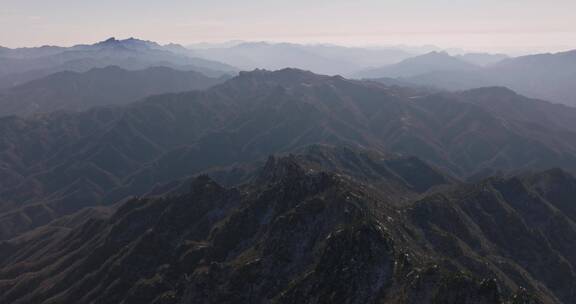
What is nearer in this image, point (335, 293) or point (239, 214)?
point (335, 293)

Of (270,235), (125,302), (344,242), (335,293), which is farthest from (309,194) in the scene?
(125,302)

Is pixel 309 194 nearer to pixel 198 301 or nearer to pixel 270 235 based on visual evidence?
pixel 270 235

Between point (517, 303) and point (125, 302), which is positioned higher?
point (517, 303)

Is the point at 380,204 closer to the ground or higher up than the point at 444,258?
higher up

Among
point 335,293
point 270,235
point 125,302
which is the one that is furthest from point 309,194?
point 125,302

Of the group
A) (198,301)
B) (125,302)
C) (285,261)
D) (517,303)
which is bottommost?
(125,302)

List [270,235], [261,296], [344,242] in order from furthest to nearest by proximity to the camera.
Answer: [270,235]
[261,296]
[344,242]

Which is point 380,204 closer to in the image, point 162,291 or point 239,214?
point 239,214

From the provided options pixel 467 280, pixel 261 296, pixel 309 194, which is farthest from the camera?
pixel 309 194

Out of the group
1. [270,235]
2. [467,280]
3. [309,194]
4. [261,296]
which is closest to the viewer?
[467,280]

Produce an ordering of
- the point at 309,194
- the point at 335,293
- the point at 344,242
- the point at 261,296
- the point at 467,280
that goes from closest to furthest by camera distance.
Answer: the point at 467,280, the point at 335,293, the point at 344,242, the point at 261,296, the point at 309,194
